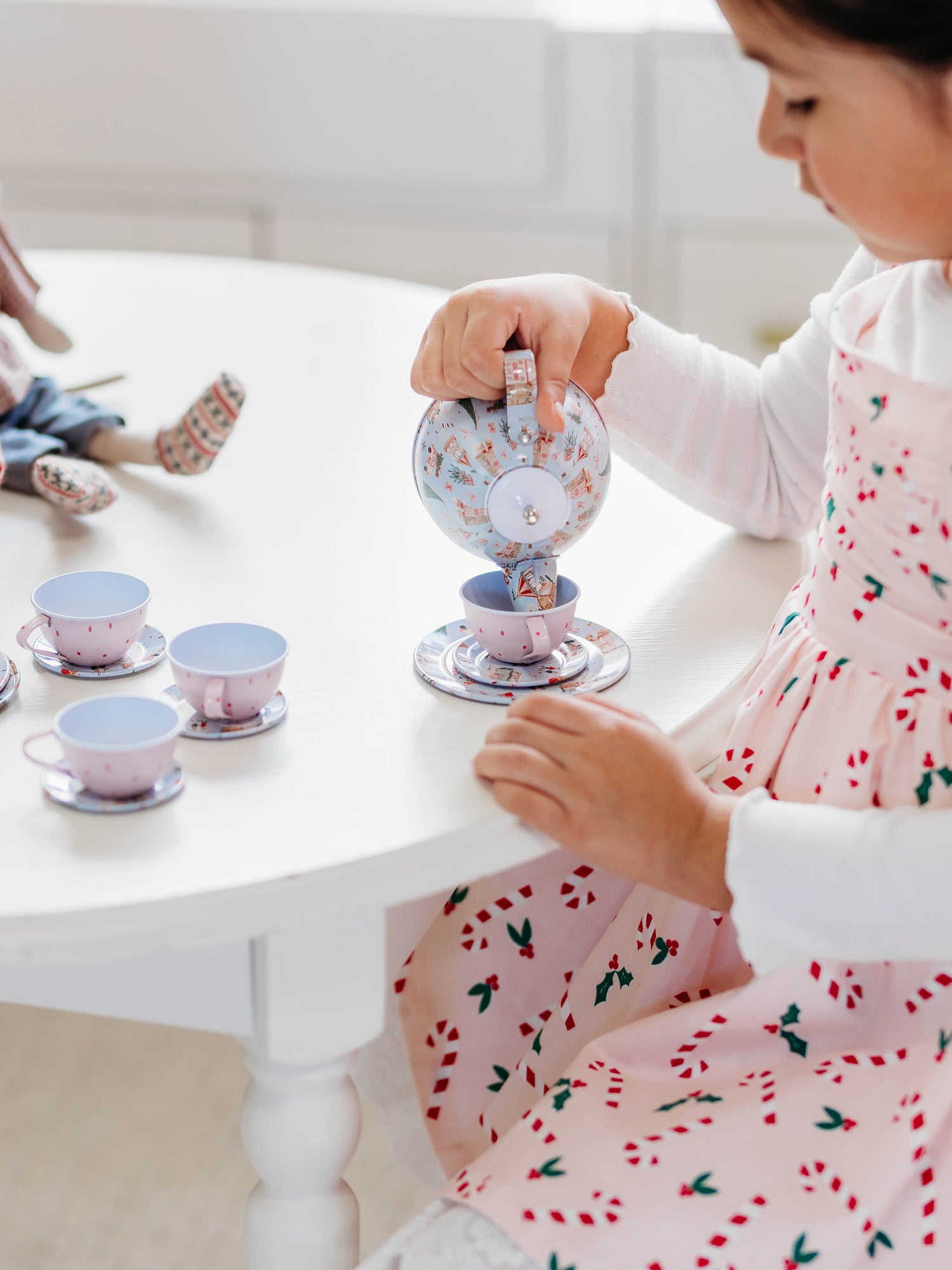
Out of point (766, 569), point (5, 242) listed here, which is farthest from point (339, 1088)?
point (5, 242)

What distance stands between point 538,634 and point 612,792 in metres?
0.11

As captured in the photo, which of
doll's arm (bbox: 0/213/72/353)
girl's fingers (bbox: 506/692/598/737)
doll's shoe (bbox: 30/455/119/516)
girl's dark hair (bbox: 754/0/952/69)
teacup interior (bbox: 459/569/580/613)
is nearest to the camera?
girl's dark hair (bbox: 754/0/952/69)

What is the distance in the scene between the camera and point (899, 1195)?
0.63 m

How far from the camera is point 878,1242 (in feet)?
2.03

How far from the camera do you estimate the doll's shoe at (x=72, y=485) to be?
94 centimetres

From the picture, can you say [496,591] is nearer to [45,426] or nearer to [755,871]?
[755,871]

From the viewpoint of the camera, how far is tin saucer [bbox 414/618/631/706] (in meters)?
0.74

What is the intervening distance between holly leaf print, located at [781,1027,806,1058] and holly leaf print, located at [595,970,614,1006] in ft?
0.39

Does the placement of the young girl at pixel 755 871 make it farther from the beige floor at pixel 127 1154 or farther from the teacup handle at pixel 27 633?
the beige floor at pixel 127 1154

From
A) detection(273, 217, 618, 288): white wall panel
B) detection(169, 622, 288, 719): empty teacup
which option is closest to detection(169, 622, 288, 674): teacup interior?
detection(169, 622, 288, 719): empty teacup

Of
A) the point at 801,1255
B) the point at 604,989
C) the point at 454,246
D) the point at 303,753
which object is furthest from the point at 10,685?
the point at 454,246

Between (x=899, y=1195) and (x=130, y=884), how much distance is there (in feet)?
1.21

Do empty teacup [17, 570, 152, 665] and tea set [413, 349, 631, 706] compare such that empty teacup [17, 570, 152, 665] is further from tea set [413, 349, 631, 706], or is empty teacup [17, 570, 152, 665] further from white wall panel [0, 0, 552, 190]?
white wall panel [0, 0, 552, 190]

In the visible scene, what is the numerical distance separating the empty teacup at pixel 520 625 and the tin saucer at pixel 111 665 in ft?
0.57
